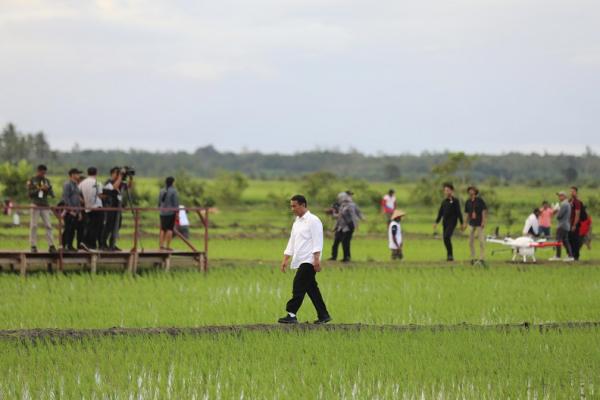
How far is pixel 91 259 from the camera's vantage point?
63.6 feet

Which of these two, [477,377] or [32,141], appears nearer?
[477,377]

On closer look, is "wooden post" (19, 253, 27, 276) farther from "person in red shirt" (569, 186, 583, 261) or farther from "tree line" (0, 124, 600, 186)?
"tree line" (0, 124, 600, 186)

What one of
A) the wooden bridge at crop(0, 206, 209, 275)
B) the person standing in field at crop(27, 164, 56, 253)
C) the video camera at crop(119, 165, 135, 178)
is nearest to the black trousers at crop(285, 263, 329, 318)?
the wooden bridge at crop(0, 206, 209, 275)

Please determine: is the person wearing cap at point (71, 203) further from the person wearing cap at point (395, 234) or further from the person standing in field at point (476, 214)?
the person standing in field at point (476, 214)

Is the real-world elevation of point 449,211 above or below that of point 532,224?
above

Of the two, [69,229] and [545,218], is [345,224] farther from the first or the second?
[545,218]

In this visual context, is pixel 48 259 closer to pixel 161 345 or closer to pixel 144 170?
pixel 161 345

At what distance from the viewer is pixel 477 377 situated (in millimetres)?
9938

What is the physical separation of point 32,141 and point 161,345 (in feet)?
284

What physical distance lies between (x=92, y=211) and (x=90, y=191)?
377 millimetres

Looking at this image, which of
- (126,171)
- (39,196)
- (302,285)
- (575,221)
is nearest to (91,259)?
(39,196)

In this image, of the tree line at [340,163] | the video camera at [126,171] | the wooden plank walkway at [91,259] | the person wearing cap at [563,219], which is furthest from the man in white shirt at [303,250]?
the tree line at [340,163]

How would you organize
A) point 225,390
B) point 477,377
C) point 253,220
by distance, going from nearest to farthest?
point 225,390, point 477,377, point 253,220

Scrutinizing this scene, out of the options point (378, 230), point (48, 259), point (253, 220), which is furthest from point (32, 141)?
point (48, 259)
